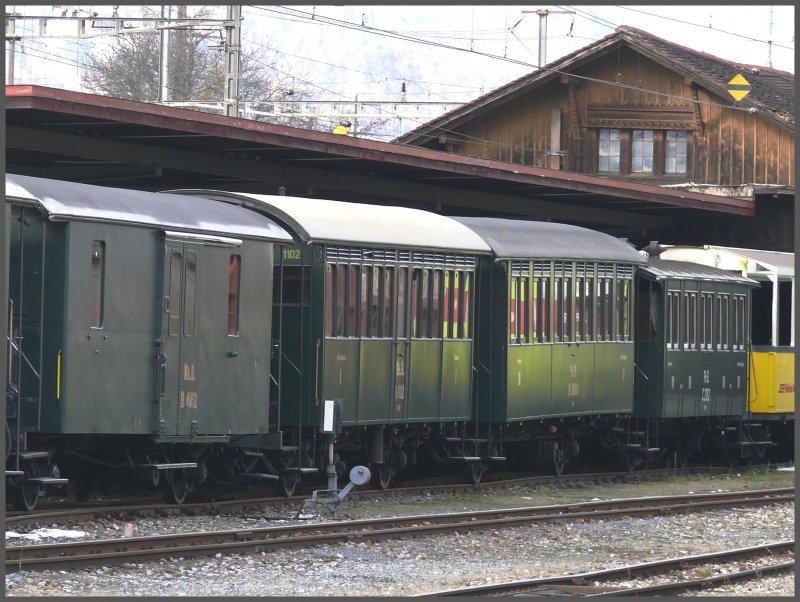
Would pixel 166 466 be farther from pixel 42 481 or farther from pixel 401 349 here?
pixel 401 349

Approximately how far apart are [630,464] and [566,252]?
4.22 m

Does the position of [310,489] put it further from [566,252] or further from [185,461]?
[566,252]

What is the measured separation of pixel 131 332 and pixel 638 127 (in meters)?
31.1

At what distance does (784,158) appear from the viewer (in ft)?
139

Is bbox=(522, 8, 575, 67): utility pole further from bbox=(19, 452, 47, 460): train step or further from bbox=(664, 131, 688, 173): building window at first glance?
bbox=(19, 452, 47, 460): train step

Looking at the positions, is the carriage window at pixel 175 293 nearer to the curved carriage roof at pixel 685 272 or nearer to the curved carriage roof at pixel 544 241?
the curved carriage roof at pixel 544 241

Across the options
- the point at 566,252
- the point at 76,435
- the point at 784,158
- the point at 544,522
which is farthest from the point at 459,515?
the point at 784,158

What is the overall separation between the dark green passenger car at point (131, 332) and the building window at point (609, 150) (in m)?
28.2

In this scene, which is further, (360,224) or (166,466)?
(360,224)

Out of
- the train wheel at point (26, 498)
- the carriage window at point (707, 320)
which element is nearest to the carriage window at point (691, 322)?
the carriage window at point (707, 320)

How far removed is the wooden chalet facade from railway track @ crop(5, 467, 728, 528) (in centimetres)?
2008

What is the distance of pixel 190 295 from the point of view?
54.2ft

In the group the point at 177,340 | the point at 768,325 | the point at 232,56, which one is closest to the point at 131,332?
the point at 177,340

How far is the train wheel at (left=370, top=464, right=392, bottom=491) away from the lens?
66.5 feet
